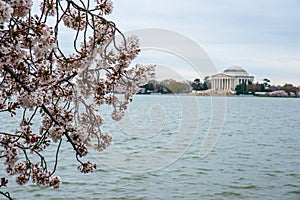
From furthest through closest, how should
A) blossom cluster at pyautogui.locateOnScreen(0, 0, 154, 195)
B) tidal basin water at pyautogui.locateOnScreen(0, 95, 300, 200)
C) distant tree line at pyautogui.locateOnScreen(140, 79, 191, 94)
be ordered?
tidal basin water at pyautogui.locateOnScreen(0, 95, 300, 200) < distant tree line at pyautogui.locateOnScreen(140, 79, 191, 94) < blossom cluster at pyautogui.locateOnScreen(0, 0, 154, 195)

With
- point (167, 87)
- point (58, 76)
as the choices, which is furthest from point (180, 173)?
point (58, 76)

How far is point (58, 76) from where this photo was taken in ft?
9.81

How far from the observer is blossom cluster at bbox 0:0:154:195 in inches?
101

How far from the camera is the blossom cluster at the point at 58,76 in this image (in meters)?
2.55

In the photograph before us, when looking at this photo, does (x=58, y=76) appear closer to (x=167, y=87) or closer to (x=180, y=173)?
(x=167, y=87)

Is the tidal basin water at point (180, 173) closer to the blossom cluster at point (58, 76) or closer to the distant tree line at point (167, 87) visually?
the distant tree line at point (167, 87)

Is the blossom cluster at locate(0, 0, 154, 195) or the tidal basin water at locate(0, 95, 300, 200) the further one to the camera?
the tidal basin water at locate(0, 95, 300, 200)

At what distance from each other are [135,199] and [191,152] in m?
6.56

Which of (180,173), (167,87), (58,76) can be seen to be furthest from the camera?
(180,173)

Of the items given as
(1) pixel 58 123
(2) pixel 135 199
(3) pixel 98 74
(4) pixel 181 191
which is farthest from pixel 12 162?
(4) pixel 181 191

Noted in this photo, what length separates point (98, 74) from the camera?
122 inches

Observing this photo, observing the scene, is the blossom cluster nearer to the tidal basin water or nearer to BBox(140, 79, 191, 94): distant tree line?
BBox(140, 79, 191, 94): distant tree line

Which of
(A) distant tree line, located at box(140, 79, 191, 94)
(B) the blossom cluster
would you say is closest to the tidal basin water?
(A) distant tree line, located at box(140, 79, 191, 94)

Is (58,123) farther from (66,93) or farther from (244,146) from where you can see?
(244,146)
